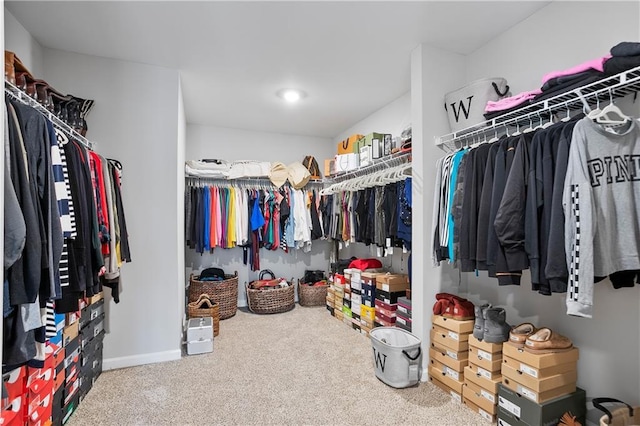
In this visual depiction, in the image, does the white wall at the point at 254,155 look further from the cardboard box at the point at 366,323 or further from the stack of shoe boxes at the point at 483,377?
the stack of shoe boxes at the point at 483,377

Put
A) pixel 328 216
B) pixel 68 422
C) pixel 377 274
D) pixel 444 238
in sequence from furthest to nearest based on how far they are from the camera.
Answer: pixel 328 216
pixel 377 274
pixel 444 238
pixel 68 422

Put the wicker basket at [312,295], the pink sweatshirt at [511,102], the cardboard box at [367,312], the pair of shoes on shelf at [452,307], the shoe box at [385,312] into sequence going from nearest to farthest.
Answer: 1. the pink sweatshirt at [511,102]
2. the pair of shoes on shelf at [452,307]
3. the shoe box at [385,312]
4. the cardboard box at [367,312]
5. the wicker basket at [312,295]

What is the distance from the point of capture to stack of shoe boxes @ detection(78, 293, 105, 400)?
82.5 inches

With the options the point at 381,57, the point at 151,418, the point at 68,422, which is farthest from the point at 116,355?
the point at 381,57

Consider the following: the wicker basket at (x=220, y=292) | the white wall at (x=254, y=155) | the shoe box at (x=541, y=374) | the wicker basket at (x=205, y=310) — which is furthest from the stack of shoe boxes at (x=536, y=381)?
the white wall at (x=254, y=155)

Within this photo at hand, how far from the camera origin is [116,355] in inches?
99.9

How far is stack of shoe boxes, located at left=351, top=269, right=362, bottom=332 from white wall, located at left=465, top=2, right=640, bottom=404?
1.36m

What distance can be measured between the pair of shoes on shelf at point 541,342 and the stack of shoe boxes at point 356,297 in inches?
70.1

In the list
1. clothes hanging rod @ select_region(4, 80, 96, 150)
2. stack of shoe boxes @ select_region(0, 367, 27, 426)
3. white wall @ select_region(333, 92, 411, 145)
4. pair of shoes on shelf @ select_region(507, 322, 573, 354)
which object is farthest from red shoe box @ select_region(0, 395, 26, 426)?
white wall @ select_region(333, 92, 411, 145)

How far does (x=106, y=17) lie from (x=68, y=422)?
8.19ft

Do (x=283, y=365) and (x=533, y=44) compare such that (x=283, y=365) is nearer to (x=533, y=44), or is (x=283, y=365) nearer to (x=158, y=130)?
(x=158, y=130)

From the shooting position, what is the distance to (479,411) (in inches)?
75.3

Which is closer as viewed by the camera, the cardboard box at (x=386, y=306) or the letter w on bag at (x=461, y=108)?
the letter w on bag at (x=461, y=108)

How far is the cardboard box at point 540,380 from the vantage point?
5.34 feet
